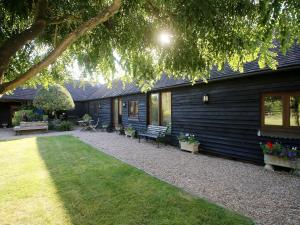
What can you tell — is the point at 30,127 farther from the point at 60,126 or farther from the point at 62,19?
the point at 62,19

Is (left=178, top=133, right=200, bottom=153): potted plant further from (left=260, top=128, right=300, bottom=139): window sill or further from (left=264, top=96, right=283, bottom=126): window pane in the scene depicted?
(left=264, top=96, right=283, bottom=126): window pane

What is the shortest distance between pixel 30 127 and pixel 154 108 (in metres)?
9.80

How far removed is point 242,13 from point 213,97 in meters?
5.68

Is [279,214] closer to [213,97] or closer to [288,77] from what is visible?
[288,77]

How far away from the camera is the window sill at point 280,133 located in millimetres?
5977

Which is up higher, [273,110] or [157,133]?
[273,110]

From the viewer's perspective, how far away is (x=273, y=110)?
6.53 m

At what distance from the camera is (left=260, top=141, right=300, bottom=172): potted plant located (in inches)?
226

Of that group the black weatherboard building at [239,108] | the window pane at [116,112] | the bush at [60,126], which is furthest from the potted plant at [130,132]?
the bush at [60,126]

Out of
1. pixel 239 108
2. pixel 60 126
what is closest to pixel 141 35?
pixel 239 108

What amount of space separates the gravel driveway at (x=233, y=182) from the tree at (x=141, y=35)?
237 cm

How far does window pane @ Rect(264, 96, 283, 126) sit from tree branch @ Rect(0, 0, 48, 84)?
19.9 feet

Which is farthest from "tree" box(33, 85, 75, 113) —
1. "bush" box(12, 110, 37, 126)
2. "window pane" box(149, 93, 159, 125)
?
"window pane" box(149, 93, 159, 125)

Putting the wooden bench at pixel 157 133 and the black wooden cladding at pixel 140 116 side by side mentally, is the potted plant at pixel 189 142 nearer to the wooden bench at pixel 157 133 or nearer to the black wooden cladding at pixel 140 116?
the wooden bench at pixel 157 133
